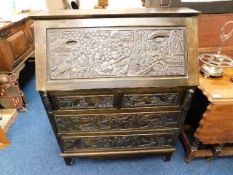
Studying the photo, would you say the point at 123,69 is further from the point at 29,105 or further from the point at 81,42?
the point at 29,105

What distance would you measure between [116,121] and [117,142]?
215 mm

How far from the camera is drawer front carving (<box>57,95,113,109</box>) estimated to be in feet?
3.62

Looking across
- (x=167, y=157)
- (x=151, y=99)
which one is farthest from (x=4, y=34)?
(x=167, y=157)

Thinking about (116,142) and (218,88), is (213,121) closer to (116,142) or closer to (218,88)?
(218,88)

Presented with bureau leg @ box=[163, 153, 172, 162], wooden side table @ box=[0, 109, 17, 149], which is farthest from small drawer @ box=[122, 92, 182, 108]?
wooden side table @ box=[0, 109, 17, 149]

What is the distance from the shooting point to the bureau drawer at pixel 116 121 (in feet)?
3.99

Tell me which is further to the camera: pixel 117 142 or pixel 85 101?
pixel 117 142

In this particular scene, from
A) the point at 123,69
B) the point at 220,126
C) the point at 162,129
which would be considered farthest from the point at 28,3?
the point at 220,126

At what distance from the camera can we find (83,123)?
1.25 metres

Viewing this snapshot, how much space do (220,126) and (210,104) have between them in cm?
23

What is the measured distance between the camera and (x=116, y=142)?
1387 millimetres

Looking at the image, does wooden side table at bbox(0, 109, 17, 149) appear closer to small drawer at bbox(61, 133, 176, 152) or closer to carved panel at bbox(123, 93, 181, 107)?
small drawer at bbox(61, 133, 176, 152)

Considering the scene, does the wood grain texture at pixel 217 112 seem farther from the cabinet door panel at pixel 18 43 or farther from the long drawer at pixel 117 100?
the cabinet door panel at pixel 18 43

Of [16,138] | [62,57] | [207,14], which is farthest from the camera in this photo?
[16,138]
